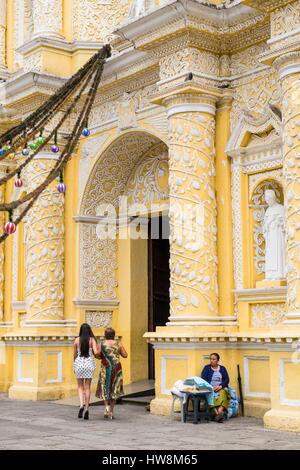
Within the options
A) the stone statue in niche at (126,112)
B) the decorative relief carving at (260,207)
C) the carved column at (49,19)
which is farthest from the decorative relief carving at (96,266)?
the decorative relief carving at (260,207)

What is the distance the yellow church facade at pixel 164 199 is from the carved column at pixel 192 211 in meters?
0.02

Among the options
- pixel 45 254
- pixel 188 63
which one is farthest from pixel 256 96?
pixel 45 254

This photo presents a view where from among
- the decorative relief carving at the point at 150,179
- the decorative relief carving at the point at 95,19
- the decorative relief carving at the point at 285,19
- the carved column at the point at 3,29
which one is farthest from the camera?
the carved column at the point at 3,29

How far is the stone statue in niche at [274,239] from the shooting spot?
Answer: 1027cm

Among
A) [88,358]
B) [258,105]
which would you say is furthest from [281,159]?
[88,358]

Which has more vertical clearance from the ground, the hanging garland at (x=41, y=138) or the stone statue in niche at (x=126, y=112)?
the stone statue in niche at (x=126, y=112)

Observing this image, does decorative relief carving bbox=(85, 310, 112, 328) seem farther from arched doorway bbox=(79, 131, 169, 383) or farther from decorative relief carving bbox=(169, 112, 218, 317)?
decorative relief carving bbox=(169, 112, 218, 317)

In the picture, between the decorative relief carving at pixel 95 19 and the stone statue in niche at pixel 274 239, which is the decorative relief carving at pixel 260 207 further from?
the decorative relief carving at pixel 95 19

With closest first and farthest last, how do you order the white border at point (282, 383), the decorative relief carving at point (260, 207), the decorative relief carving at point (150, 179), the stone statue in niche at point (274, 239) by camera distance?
the white border at point (282, 383) → the stone statue in niche at point (274, 239) → the decorative relief carving at point (260, 207) → the decorative relief carving at point (150, 179)

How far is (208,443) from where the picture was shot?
25.9ft

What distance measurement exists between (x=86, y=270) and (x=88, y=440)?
223 inches
